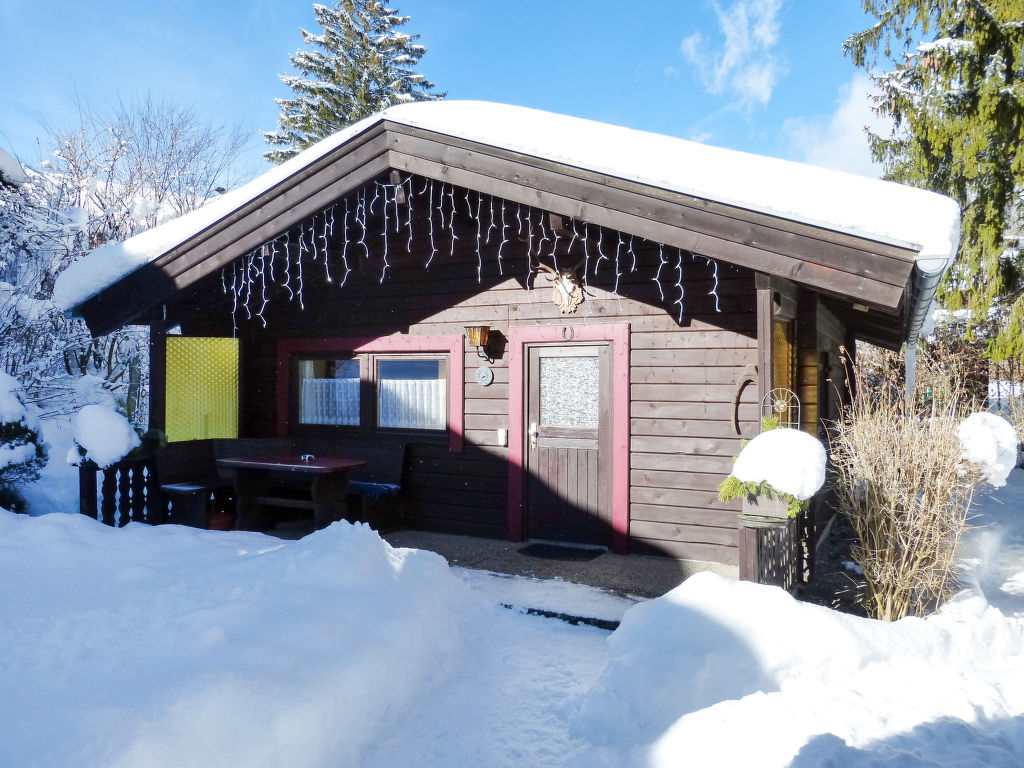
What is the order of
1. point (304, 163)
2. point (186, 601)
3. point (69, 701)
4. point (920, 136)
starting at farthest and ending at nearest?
point (920, 136)
point (304, 163)
point (186, 601)
point (69, 701)

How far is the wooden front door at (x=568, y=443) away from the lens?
551 centimetres

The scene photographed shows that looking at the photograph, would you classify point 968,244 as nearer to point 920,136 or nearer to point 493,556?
point 920,136

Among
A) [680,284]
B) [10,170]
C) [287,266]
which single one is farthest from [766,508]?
[10,170]

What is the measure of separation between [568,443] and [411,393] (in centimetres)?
166

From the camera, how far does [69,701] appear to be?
2.35 metres

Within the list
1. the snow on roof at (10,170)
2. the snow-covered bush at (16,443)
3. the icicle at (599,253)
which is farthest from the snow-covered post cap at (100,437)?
the snow on roof at (10,170)

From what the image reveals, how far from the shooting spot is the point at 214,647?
2.78m

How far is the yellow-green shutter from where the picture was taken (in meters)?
6.46

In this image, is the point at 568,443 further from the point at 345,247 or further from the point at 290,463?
the point at 345,247

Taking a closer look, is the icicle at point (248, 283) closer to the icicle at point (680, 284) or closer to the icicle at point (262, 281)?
the icicle at point (262, 281)

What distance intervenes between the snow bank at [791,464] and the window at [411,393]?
329 centimetres

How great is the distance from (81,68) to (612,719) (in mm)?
16247

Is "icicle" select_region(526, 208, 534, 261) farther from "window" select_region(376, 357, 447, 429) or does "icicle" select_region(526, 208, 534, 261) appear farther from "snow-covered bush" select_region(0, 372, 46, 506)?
"snow-covered bush" select_region(0, 372, 46, 506)

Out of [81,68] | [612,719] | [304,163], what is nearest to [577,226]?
[304,163]
